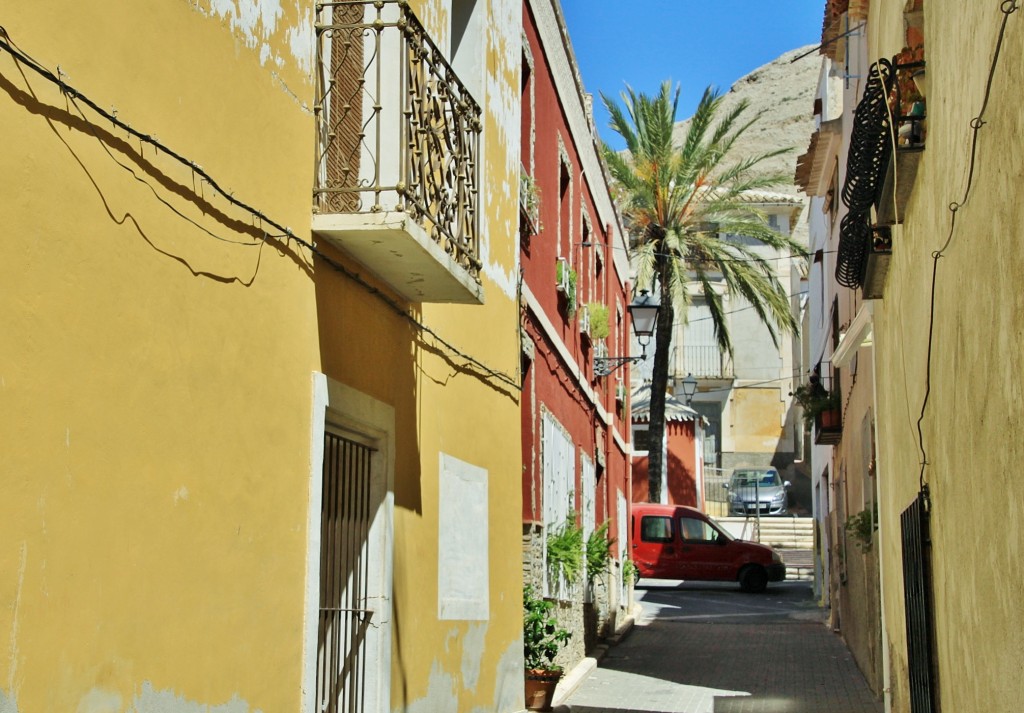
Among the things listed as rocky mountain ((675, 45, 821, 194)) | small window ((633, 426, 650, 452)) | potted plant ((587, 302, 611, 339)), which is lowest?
potted plant ((587, 302, 611, 339))

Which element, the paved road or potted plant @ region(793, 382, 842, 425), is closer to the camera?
the paved road

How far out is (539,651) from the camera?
42.9 feet

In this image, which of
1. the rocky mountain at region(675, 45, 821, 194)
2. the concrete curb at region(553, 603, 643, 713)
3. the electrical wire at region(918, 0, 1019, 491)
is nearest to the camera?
the electrical wire at region(918, 0, 1019, 491)

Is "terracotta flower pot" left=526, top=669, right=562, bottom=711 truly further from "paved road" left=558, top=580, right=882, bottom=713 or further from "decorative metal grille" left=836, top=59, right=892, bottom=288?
"decorative metal grille" left=836, top=59, right=892, bottom=288

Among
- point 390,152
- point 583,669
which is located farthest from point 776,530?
point 390,152

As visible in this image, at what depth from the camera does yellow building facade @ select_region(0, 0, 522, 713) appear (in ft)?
13.8

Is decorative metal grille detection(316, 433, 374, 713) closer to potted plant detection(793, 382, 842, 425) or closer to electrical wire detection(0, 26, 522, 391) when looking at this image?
electrical wire detection(0, 26, 522, 391)

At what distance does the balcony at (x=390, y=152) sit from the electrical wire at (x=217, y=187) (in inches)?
4.7

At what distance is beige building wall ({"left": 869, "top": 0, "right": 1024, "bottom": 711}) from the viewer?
450 centimetres

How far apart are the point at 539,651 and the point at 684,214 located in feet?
58.1

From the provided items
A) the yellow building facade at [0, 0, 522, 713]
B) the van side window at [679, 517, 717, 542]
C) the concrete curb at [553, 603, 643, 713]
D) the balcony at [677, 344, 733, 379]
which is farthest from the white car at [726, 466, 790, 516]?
the yellow building facade at [0, 0, 522, 713]

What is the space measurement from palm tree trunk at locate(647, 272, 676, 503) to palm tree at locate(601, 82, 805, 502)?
1.7 inches

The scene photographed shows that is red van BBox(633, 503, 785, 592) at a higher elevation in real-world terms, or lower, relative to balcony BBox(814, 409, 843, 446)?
lower

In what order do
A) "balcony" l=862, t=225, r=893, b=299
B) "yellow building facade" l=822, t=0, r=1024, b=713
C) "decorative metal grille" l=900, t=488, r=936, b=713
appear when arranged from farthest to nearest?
1. "balcony" l=862, t=225, r=893, b=299
2. "decorative metal grille" l=900, t=488, r=936, b=713
3. "yellow building facade" l=822, t=0, r=1024, b=713
